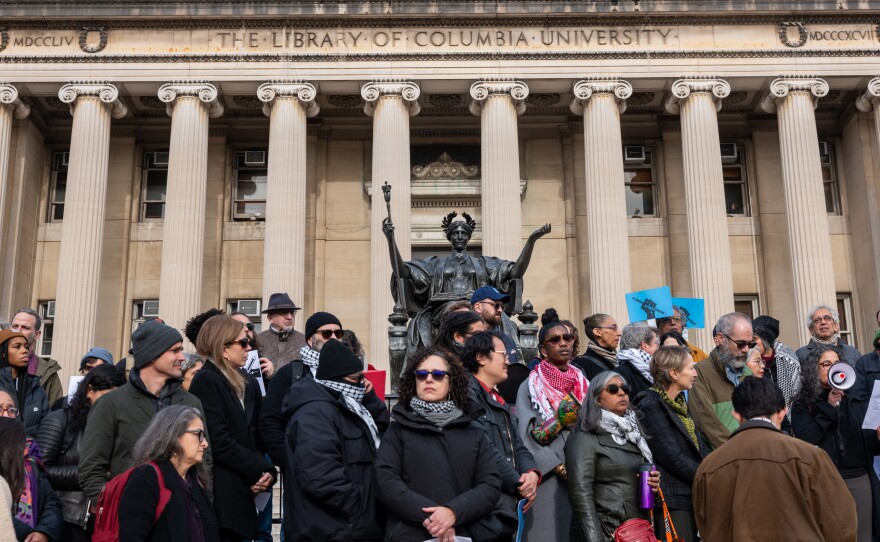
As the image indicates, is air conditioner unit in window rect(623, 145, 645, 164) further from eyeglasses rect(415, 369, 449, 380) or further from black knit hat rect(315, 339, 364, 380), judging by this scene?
eyeglasses rect(415, 369, 449, 380)

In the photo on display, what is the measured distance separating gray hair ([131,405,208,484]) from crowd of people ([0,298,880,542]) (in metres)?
0.01

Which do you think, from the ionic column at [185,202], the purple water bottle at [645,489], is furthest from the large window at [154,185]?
the purple water bottle at [645,489]

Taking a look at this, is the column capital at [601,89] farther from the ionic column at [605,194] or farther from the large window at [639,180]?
the large window at [639,180]

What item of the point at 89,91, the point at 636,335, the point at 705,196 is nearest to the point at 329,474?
the point at 636,335

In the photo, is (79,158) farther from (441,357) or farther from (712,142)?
(441,357)

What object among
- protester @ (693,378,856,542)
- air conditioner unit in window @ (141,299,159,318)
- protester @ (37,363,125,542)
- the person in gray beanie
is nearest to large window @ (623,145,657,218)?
air conditioner unit in window @ (141,299,159,318)

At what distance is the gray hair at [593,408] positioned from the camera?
22.7 ft

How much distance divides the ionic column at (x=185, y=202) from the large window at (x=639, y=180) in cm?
1148

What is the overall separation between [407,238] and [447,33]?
18.4ft

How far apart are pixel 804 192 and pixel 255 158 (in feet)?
48.5

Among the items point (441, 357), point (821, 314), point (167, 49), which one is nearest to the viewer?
point (441, 357)

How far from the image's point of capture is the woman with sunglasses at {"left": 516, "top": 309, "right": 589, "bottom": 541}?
723 centimetres

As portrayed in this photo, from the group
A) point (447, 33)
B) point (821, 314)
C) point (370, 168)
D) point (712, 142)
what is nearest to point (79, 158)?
point (370, 168)

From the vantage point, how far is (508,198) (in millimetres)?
22781
